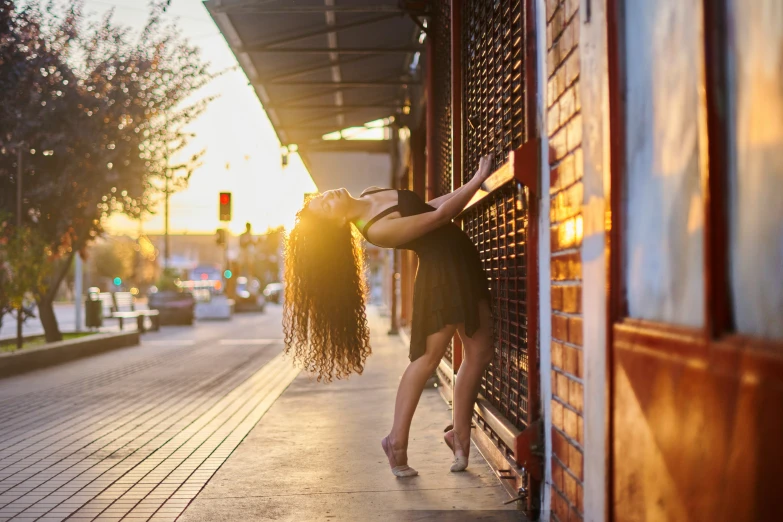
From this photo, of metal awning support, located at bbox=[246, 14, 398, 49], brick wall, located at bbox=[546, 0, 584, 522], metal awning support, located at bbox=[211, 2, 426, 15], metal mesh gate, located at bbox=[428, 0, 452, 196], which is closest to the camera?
brick wall, located at bbox=[546, 0, 584, 522]

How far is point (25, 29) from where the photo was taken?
529 inches

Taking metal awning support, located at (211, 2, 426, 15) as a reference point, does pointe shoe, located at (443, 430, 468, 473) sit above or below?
below

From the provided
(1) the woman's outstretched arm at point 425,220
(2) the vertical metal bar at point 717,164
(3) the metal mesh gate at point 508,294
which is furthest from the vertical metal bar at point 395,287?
(2) the vertical metal bar at point 717,164

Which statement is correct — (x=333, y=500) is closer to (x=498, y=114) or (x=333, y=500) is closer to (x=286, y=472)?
(x=286, y=472)

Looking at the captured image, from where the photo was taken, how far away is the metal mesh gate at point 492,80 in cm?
407

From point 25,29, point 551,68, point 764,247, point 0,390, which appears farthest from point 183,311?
point 764,247

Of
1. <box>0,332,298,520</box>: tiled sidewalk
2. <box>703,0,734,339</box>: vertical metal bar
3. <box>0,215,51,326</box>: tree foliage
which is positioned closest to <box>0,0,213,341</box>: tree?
<box>0,215,51,326</box>: tree foliage

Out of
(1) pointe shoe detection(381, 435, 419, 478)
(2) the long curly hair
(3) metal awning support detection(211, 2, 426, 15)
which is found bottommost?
(1) pointe shoe detection(381, 435, 419, 478)

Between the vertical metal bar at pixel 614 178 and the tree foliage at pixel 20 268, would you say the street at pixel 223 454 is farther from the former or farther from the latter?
the tree foliage at pixel 20 268

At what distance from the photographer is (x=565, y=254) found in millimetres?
2982

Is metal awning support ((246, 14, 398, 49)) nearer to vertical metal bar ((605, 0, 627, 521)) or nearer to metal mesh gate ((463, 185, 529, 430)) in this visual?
metal mesh gate ((463, 185, 529, 430))

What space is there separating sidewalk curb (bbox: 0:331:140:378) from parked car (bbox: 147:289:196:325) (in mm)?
9198

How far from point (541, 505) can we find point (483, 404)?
1515 millimetres

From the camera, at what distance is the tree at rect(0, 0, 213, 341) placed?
1337cm
